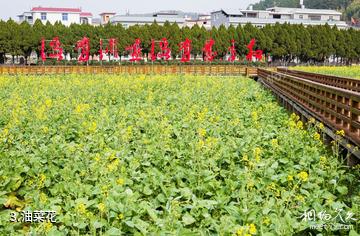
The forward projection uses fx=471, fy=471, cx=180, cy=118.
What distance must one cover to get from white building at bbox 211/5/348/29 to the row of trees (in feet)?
47.4

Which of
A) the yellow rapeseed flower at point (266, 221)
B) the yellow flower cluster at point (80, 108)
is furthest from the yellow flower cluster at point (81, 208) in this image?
the yellow flower cluster at point (80, 108)

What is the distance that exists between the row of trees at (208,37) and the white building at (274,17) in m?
14.5

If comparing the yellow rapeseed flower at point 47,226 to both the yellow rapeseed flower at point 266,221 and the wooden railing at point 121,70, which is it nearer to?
the yellow rapeseed flower at point 266,221

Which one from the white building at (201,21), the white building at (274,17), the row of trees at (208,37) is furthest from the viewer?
the white building at (201,21)

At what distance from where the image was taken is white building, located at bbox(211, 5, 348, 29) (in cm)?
8213

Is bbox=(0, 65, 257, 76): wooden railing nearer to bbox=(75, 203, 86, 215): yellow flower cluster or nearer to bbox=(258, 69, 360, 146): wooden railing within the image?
bbox=(258, 69, 360, 146): wooden railing

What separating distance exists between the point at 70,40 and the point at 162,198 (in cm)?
5612

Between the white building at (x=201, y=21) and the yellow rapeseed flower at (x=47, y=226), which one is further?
the white building at (x=201, y=21)

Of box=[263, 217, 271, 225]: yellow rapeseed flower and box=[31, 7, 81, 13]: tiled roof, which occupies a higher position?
box=[31, 7, 81, 13]: tiled roof

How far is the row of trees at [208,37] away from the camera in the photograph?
5666 centimetres

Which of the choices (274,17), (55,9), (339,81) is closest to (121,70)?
(339,81)

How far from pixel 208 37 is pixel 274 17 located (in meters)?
35.3

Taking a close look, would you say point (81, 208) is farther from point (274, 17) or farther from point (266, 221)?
point (274, 17)

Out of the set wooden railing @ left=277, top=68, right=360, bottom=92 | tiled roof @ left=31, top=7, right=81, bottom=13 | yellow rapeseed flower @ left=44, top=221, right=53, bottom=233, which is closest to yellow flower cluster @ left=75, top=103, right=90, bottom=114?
yellow rapeseed flower @ left=44, top=221, right=53, bottom=233
